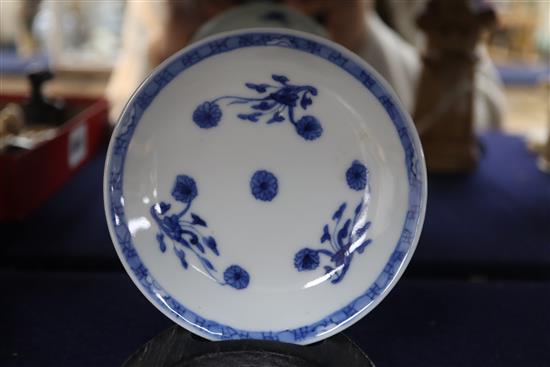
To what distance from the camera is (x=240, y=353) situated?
43cm

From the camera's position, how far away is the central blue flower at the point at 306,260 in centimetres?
54

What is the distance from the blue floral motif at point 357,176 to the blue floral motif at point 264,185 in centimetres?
7

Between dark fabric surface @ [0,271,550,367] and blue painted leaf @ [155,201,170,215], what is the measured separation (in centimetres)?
10

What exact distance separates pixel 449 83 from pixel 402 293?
15.7 inches

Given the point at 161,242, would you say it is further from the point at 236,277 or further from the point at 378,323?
the point at 378,323

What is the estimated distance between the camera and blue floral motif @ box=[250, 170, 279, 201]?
1.79 feet

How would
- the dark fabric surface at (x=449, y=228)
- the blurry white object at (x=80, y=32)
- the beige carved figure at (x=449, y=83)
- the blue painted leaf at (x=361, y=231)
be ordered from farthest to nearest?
the blurry white object at (x=80, y=32)
the beige carved figure at (x=449, y=83)
the dark fabric surface at (x=449, y=228)
the blue painted leaf at (x=361, y=231)

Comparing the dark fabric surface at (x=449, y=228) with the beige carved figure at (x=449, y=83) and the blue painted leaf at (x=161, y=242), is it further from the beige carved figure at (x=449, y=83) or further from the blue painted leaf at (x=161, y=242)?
the blue painted leaf at (x=161, y=242)

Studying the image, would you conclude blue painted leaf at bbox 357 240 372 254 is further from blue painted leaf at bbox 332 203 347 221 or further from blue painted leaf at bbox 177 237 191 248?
blue painted leaf at bbox 177 237 191 248

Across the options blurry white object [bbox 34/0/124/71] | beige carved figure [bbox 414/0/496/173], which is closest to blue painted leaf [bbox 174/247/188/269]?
beige carved figure [bbox 414/0/496/173]

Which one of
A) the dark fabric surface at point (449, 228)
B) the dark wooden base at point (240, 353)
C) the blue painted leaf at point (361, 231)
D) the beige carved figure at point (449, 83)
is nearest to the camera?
the dark wooden base at point (240, 353)

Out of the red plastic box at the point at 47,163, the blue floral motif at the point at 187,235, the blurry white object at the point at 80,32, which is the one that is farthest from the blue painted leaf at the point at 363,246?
the blurry white object at the point at 80,32

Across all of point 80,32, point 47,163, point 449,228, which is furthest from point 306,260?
point 80,32

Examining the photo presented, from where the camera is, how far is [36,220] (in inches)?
Result: 29.0
